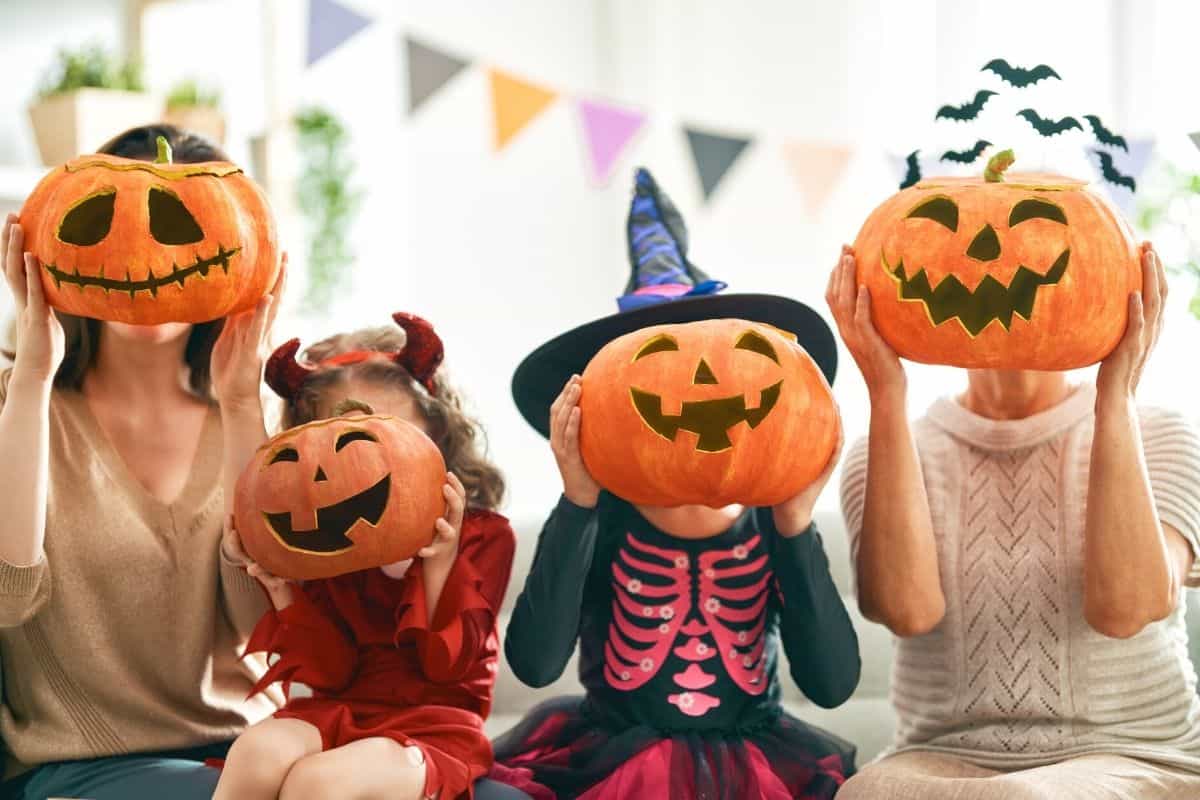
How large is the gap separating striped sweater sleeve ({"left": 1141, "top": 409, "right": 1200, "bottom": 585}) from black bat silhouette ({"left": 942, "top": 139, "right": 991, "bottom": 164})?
1.59 ft

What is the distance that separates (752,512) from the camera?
1983mm

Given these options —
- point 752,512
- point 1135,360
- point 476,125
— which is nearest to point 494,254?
point 476,125

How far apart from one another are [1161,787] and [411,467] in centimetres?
107

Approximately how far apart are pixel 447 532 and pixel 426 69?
5.21 feet

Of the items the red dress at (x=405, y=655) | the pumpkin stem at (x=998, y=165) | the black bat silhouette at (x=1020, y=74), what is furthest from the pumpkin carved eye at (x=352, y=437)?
the black bat silhouette at (x=1020, y=74)

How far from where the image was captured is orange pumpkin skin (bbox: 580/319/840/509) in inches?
63.6

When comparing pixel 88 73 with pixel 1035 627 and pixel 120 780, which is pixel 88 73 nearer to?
pixel 120 780

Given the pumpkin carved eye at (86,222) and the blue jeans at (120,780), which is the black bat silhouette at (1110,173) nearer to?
the pumpkin carved eye at (86,222)

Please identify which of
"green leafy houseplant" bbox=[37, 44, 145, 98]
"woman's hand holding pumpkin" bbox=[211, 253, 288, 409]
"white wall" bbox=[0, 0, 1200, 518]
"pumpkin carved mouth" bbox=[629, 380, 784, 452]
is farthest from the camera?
"white wall" bbox=[0, 0, 1200, 518]

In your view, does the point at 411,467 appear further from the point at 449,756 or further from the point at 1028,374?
the point at 1028,374

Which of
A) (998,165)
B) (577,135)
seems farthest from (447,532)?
(577,135)

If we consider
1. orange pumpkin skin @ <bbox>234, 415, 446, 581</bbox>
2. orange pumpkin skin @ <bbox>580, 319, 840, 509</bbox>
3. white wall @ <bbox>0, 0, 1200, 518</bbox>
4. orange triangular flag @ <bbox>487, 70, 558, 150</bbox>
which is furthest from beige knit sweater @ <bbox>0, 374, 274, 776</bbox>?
white wall @ <bbox>0, 0, 1200, 518</bbox>

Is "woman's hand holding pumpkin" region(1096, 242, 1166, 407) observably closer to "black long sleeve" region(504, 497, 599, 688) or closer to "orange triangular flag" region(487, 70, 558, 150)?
"black long sleeve" region(504, 497, 599, 688)

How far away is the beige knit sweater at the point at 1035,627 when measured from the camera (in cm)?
189
